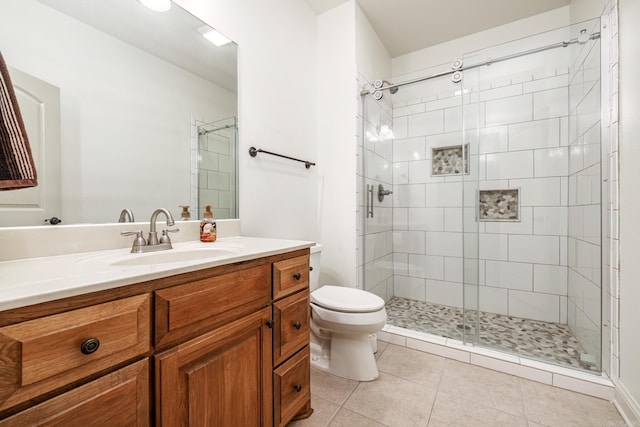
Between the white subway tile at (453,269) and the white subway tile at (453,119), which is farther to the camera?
the white subway tile at (453,269)

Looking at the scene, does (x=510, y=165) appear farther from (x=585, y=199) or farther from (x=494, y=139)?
(x=585, y=199)

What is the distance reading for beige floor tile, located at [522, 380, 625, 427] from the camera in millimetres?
1225

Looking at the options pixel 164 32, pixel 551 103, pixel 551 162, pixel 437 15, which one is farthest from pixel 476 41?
pixel 164 32

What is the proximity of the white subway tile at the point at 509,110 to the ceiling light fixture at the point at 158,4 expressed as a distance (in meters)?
2.30

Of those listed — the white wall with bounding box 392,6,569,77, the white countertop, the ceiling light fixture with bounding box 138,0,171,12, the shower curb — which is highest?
the white wall with bounding box 392,6,569,77

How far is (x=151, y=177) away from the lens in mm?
1217

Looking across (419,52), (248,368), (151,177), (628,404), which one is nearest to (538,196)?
(628,404)

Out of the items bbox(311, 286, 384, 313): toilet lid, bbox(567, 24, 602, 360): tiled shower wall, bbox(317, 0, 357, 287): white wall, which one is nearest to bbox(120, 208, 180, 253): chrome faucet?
bbox(311, 286, 384, 313): toilet lid

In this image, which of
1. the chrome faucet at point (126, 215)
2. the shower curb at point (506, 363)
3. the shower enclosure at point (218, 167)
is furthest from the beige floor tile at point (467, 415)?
the chrome faucet at point (126, 215)

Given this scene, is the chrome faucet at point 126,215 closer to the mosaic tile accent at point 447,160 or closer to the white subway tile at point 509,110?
the mosaic tile accent at point 447,160

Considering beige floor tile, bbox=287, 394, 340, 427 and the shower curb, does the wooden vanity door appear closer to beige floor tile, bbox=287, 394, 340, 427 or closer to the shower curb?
beige floor tile, bbox=287, 394, 340, 427

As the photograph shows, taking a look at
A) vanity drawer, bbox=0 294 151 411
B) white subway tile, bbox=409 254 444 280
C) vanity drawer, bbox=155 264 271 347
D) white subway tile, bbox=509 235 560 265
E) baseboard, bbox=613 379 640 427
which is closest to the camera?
vanity drawer, bbox=0 294 151 411

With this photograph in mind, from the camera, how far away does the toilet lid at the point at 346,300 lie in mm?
1462

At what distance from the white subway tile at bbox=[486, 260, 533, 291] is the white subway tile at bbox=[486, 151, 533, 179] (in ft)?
2.39
